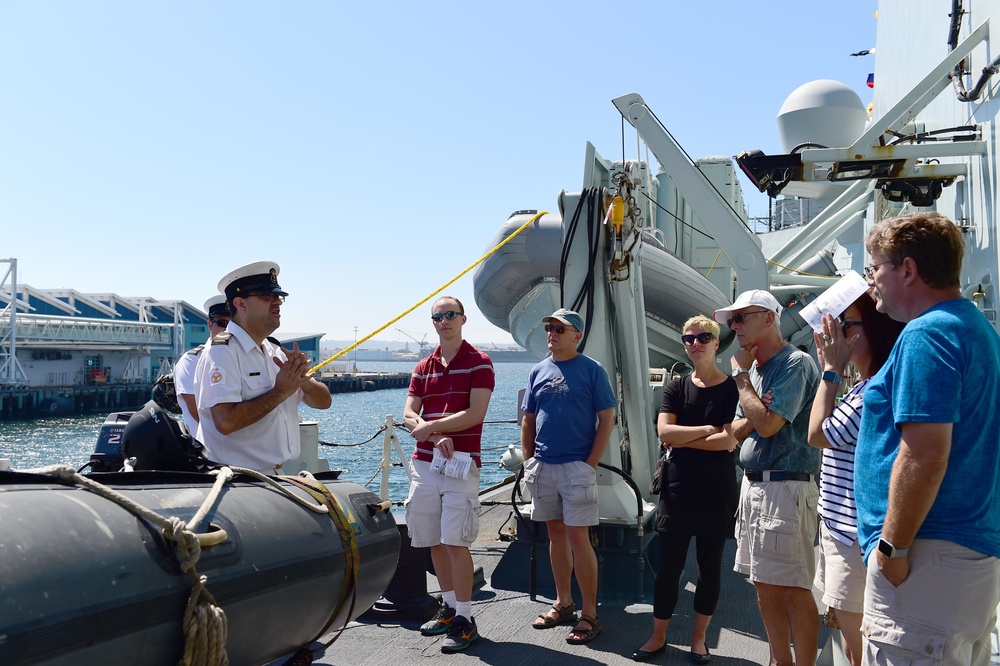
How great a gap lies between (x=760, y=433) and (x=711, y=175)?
33.5ft

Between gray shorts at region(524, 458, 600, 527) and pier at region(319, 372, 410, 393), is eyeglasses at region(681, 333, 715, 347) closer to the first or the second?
gray shorts at region(524, 458, 600, 527)

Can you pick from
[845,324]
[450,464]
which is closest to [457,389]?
[450,464]

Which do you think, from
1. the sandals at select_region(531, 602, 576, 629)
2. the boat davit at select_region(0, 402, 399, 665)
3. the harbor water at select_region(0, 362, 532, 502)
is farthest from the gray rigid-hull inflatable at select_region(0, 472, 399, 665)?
the harbor water at select_region(0, 362, 532, 502)

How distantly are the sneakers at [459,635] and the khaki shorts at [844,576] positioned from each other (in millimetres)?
1815

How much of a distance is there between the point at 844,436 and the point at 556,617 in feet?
6.89

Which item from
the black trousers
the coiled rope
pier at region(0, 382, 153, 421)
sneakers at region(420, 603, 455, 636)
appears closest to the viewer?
the coiled rope

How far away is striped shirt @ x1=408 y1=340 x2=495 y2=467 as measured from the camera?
405 cm

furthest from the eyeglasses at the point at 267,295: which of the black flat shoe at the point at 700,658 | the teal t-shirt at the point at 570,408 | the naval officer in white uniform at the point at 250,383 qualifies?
the black flat shoe at the point at 700,658

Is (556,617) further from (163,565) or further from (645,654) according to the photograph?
(163,565)

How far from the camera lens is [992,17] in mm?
3938

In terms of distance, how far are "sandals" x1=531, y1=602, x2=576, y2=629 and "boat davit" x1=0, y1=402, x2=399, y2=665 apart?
1.54m

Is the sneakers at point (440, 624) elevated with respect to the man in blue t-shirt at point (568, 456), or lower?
lower

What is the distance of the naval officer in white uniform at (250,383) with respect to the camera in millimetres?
3020

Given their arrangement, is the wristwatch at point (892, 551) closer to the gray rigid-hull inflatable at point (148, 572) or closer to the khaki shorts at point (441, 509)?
the gray rigid-hull inflatable at point (148, 572)
